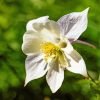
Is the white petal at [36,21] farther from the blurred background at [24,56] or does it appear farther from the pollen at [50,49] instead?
the blurred background at [24,56]

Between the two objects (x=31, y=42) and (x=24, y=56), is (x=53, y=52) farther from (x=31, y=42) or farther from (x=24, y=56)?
(x=24, y=56)

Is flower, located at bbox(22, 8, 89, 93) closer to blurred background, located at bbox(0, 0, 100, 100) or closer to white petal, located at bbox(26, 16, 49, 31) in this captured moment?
white petal, located at bbox(26, 16, 49, 31)

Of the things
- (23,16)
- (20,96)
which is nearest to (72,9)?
(23,16)

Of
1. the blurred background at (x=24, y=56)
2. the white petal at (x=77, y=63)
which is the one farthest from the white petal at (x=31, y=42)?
the blurred background at (x=24, y=56)

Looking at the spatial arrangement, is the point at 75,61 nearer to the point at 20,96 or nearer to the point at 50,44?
the point at 50,44

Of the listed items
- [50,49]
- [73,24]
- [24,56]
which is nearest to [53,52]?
[50,49]

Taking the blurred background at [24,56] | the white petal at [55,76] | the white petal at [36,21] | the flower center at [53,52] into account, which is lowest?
the blurred background at [24,56]
